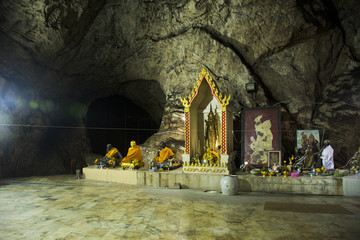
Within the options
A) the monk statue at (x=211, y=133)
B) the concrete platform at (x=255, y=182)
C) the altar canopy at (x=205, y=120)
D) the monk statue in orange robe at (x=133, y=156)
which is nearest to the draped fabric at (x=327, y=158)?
the concrete platform at (x=255, y=182)

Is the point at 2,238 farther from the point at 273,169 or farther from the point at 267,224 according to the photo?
the point at 273,169

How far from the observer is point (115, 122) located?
17.8 meters

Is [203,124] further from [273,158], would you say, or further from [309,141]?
[309,141]

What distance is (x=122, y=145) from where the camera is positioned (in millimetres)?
17781

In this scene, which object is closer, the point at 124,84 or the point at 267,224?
the point at 267,224

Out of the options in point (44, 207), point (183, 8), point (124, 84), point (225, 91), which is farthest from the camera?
point (124, 84)

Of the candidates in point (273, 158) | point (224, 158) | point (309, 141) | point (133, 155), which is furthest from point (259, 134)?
point (133, 155)

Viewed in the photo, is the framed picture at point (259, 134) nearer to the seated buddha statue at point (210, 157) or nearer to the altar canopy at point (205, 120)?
the altar canopy at point (205, 120)

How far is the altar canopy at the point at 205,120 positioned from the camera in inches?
377

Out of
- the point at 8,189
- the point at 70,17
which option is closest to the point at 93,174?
the point at 8,189

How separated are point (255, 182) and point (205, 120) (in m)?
3.49

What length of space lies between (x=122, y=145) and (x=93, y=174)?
6.90 m

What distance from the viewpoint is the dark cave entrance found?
1701 cm

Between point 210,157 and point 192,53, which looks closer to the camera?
point 210,157
